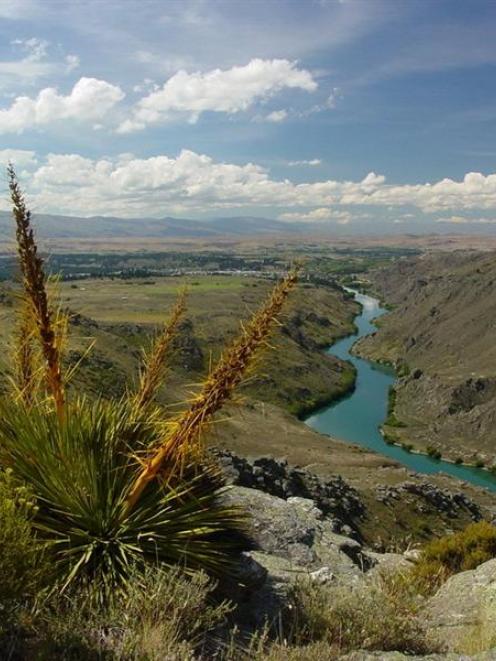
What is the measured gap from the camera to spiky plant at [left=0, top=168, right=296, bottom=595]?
20.2 feet

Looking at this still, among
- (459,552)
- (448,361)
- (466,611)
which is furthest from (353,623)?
(448,361)

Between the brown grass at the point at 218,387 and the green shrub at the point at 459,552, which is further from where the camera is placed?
the green shrub at the point at 459,552

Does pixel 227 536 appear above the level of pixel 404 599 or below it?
above

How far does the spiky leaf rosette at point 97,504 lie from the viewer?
614 cm

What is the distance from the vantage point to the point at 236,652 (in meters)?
5.58

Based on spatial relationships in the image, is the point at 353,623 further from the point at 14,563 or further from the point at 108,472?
the point at 14,563

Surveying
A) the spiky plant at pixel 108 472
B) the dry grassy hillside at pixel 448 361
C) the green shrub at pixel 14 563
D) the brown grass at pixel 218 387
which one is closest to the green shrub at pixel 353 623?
the spiky plant at pixel 108 472

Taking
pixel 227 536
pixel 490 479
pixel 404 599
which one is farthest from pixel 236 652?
pixel 490 479

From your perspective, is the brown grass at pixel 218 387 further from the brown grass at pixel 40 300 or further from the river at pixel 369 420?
the river at pixel 369 420

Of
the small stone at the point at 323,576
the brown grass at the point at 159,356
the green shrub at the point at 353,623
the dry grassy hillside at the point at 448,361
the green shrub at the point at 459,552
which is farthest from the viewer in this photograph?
the dry grassy hillside at the point at 448,361

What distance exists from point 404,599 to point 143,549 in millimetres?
3122

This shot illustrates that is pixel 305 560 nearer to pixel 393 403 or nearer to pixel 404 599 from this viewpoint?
pixel 404 599

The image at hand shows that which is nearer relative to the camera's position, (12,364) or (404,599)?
(404,599)

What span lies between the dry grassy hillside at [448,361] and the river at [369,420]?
8.45ft
